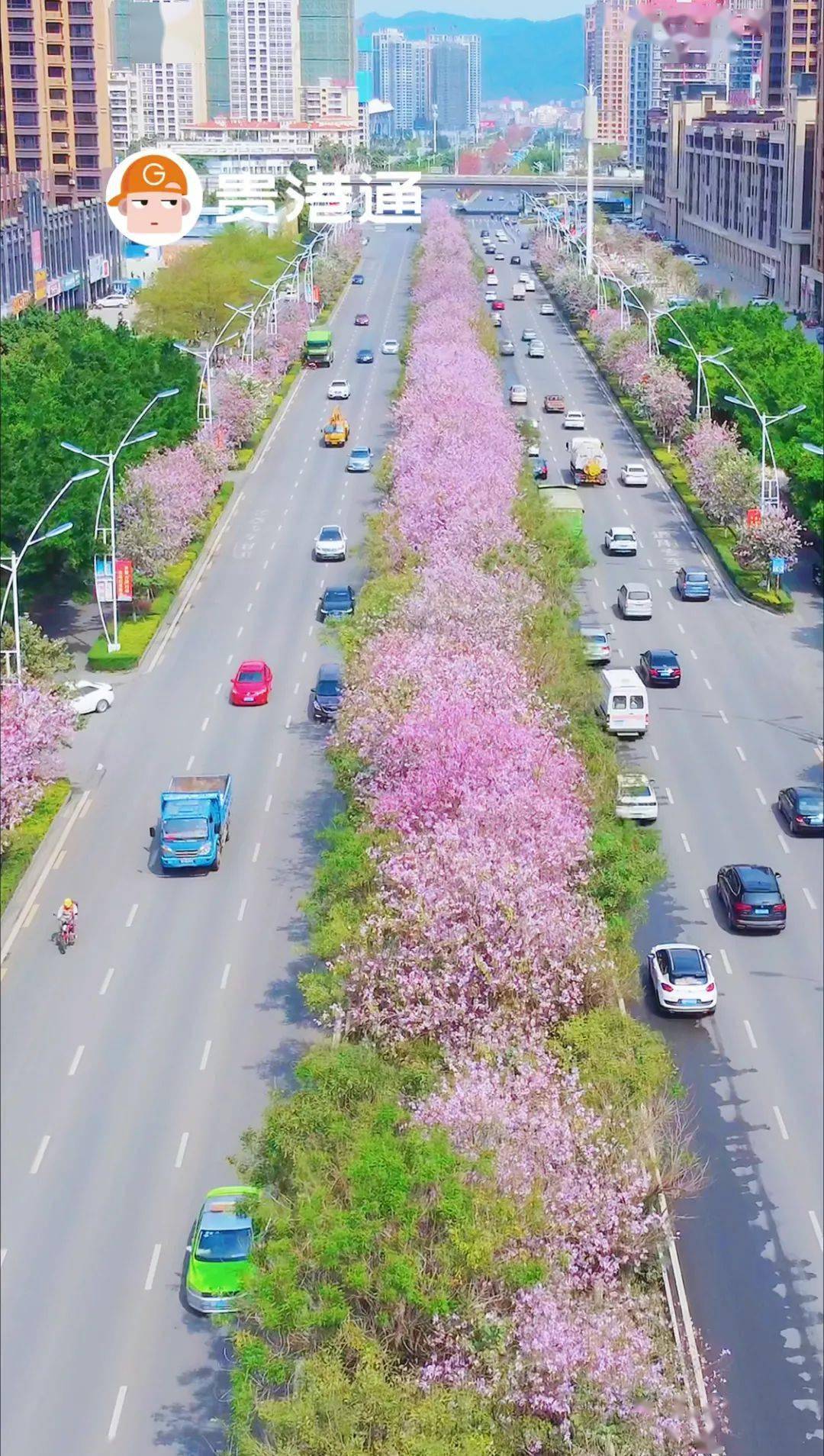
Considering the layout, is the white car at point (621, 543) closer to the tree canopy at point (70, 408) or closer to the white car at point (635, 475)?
the white car at point (635, 475)

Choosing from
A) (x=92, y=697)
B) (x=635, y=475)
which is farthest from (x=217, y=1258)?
(x=635, y=475)

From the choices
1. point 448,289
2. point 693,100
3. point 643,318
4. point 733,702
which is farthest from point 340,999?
point 693,100

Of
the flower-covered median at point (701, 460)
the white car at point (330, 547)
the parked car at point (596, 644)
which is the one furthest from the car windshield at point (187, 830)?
the white car at point (330, 547)

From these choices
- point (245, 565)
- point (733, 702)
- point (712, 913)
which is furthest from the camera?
point (245, 565)

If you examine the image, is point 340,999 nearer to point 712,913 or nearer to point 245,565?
point 712,913

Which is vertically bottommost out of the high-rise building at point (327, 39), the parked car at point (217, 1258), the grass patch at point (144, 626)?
the parked car at point (217, 1258)

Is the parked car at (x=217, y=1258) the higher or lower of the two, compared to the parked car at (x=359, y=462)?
lower

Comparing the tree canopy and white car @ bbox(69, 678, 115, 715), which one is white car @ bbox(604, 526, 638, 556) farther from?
white car @ bbox(69, 678, 115, 715)
